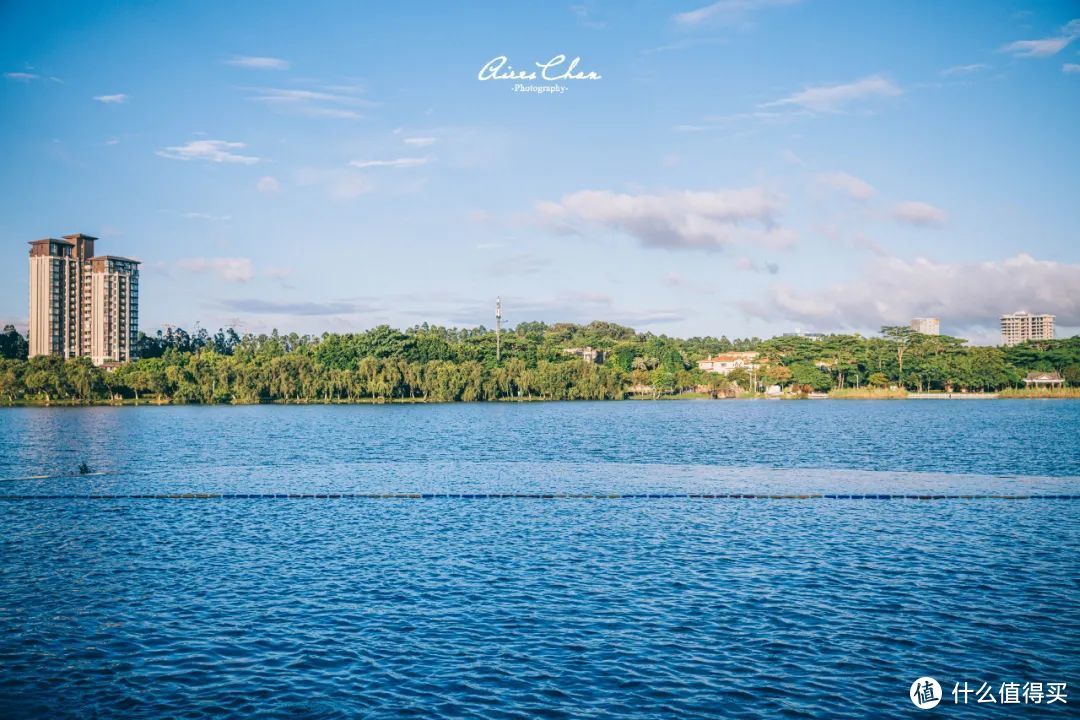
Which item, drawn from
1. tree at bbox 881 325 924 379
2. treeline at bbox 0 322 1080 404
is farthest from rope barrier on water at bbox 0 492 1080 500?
tree at bbox 881 325 924 379

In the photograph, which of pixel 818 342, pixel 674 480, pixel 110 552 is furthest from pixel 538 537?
pixel 818 342

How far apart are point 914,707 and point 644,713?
4032mm

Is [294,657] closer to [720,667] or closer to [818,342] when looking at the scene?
[720,667]

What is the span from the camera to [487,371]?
520 ft

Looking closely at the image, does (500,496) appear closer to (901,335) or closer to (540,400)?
(540,400)

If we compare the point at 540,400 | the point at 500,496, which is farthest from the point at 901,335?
the point at 500,496

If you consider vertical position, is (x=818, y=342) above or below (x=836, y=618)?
above

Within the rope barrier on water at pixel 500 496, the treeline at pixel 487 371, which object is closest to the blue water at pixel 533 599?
the rope barrier on water at pixel 500 496

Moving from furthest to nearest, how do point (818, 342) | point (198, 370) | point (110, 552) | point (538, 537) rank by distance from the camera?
point (818, 342)
point (198, 370)
point (538, 537)
point (110, 552)

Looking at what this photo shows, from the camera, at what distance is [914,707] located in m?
12.0

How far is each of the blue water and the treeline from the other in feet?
367

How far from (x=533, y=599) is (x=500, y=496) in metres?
14.8

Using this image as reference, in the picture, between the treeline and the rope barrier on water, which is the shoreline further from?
the rope barrier on water

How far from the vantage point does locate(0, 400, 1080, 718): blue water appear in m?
12.5
